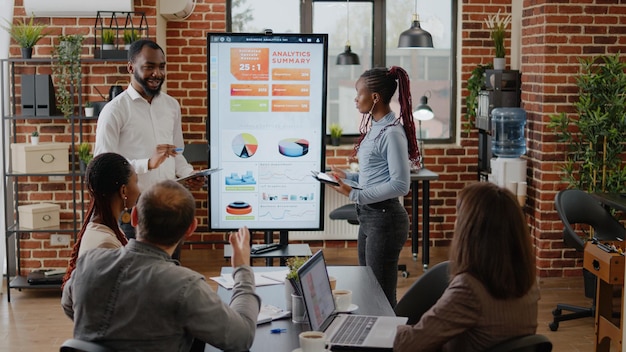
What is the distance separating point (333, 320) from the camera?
10.5ft

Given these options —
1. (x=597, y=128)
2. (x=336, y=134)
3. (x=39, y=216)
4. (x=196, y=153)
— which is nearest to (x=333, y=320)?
(x=597, y=128)

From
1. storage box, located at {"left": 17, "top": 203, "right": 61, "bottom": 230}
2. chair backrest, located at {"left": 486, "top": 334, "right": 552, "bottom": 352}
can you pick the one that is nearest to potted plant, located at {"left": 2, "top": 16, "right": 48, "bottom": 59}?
storage box, located at {"left": 17, "top": 203, "right": 61, "bottom": 230}

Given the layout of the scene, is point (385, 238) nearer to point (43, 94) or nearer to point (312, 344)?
point (312, 344)

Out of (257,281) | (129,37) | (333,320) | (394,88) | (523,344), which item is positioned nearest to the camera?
(523,344)

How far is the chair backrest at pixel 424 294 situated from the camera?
362 cm

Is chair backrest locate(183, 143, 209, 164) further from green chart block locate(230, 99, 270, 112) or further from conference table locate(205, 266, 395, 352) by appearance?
conference table locate(205, 266, 395, 352)

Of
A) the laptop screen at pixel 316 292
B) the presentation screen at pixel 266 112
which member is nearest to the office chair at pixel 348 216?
the presentation screen at pixel 266 112

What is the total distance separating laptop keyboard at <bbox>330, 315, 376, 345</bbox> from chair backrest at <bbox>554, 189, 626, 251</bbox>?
122 inches

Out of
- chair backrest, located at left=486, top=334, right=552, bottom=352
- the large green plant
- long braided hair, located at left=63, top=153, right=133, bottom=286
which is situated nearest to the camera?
chair backrest, located at left=486, top=334, right=552, bottom=352

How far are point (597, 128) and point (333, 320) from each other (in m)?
3.95

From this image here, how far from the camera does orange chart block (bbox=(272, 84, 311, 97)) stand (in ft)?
15.7

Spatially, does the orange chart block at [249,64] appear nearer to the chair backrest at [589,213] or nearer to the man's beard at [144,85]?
the man's beard at [144,85]

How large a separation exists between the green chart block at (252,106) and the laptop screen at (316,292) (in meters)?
1.70

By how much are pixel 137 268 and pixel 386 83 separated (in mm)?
2309
